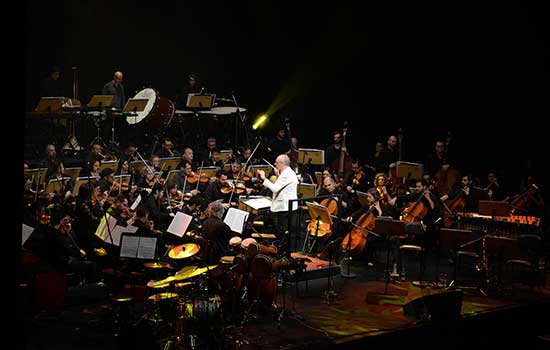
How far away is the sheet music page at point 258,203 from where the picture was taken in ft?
33.8

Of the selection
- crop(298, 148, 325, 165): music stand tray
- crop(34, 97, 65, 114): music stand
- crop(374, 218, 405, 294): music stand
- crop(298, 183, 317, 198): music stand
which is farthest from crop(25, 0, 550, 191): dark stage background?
crop(374, 218, 405, 294): music stand

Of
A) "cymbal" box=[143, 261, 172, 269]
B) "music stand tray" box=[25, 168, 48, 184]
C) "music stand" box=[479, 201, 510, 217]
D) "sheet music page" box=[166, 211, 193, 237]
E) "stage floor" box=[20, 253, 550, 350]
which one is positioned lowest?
"stage floor" box=[20, 253, 550, 350]

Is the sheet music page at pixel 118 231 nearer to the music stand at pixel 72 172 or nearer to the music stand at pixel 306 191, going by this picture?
the music stand at pixel 72 172

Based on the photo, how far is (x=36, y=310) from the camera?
7.47 meters

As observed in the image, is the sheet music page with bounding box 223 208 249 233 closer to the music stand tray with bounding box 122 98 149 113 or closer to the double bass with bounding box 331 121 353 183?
the double bass with bounding box 331 121 353 183

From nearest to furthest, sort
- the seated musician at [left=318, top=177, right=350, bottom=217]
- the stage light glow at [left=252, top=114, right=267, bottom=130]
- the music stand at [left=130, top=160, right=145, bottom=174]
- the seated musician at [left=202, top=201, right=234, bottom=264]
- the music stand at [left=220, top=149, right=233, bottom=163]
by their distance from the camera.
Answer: the seated musician at [left=202, top=201, right=234, bottom=264], the seated musician at [left=318, top=177, right=350, bottom=217], the music stand at [left=130, top=160, right=145, bottom=174], the music stand at [left=220, top=149, right=233, bottom=163], the stage light glow at [left=252, top=114, right=267, bottom=130]

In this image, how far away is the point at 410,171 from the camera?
12.2 metres

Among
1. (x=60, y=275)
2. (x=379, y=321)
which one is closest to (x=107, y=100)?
(x=60, y=275)

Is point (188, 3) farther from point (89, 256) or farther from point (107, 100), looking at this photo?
point (89, 256)

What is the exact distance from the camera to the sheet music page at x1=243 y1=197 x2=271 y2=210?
405 inches

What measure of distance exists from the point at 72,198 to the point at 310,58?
28.2 feet

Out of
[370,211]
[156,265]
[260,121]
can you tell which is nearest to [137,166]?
[370,211]

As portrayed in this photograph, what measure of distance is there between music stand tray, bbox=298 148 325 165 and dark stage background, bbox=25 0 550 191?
8.62 feet

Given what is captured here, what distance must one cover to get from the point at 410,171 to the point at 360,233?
8.91 feet
